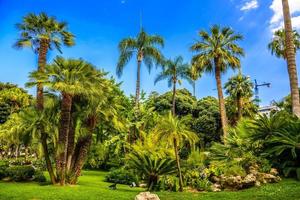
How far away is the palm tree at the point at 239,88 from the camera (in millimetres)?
42500

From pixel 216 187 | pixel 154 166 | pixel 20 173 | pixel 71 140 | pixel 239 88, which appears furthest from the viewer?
pixel 239 88

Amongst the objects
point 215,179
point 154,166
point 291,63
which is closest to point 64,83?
point 154,166

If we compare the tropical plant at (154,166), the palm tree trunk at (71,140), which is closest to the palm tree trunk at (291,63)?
the tropical plant at (154,166)

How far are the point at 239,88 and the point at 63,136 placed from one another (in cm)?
2786

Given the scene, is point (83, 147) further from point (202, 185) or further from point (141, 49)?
point (141, 49)

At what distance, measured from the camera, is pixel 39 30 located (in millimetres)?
22250

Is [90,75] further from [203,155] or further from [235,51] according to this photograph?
[235,51]

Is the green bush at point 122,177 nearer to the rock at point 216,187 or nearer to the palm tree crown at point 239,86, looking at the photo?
the rock at point 216,187

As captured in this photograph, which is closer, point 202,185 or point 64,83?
point 202,185

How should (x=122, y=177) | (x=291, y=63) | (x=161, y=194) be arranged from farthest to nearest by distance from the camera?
(x=122, y=177) → (x=291, y=63) → (x=161, y=194)

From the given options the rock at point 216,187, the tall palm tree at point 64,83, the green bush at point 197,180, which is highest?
the tall palm tree at point 64,83

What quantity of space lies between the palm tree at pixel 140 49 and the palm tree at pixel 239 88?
12233 mm

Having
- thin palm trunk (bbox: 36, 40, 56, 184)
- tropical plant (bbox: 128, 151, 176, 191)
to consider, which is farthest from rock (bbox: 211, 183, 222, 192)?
thin palm trunk (bbox: 36, 40, 56, 184)

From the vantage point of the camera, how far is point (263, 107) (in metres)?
91.5
